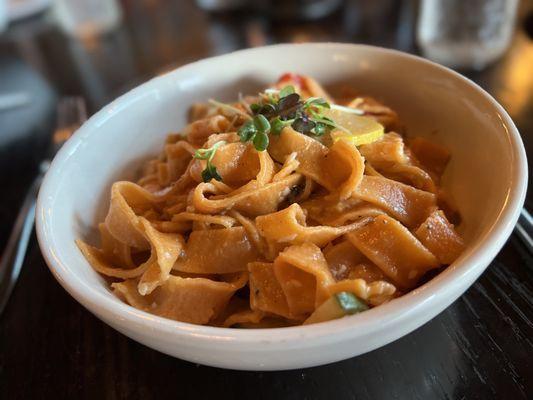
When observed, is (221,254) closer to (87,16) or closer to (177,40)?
(177,40)

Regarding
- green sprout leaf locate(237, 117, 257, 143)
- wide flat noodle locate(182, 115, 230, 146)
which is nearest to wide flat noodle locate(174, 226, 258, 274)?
green sprout leaf locate(237, 117, 257, 143)

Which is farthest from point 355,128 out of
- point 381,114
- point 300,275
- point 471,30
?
point 471,30

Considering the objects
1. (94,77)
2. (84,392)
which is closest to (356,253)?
(84,392)

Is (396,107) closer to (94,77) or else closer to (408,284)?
(408,284)

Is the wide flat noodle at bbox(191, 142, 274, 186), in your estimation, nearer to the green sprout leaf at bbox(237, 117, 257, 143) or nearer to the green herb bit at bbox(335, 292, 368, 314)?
the green sprout leaf at bbox(237, 117, 257, 143)

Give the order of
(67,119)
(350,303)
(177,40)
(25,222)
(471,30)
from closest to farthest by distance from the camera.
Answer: (350,303) < (25,222) < (67,119) < (471,30) < (177,40)

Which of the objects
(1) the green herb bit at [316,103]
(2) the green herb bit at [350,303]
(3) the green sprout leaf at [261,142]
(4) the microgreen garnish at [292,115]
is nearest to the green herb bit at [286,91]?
(4) the microgreen garnish at [292,115]
